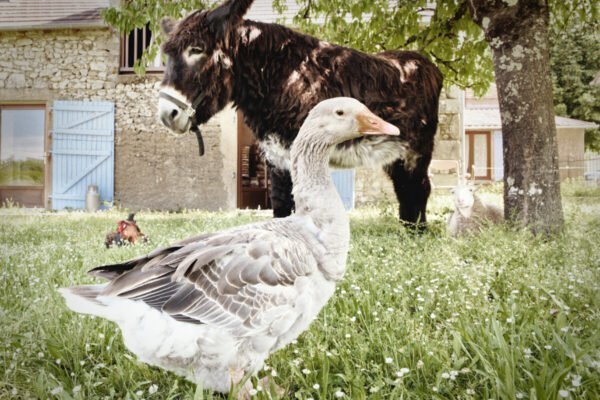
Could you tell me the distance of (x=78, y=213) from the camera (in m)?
1.36

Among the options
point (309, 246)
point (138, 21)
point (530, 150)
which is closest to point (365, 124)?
point (309, 246)

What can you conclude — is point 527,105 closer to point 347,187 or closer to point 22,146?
point 347,187

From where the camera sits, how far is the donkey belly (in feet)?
4.60

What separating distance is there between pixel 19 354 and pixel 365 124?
101cm

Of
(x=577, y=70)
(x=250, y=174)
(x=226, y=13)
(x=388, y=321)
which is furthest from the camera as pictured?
(x=250, y=174)

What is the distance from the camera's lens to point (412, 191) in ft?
5.90

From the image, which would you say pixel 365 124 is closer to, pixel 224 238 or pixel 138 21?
pixel 224 238

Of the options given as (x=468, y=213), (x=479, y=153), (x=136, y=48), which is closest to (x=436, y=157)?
(x=479, y=153)

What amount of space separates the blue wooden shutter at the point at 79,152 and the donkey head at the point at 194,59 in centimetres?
29

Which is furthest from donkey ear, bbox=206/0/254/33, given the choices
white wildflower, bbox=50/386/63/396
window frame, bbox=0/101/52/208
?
white wildflower, bbox=50/386/63/396

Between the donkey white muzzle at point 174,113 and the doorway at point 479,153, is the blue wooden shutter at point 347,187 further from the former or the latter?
the donkey white muzzle at point 174,113

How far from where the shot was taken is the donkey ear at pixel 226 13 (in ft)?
4.22

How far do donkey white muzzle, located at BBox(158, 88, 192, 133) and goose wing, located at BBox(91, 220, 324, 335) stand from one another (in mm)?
545

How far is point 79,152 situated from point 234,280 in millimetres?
842
